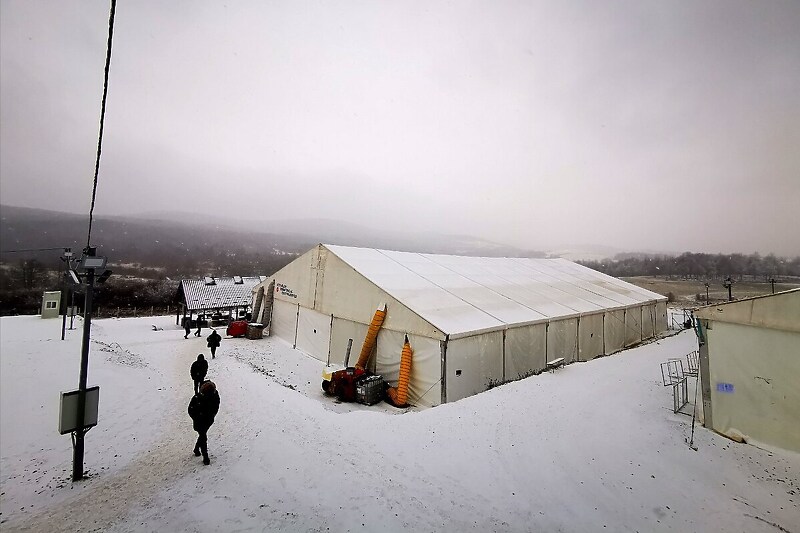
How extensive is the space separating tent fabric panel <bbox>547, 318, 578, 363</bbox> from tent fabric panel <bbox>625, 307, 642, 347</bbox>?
665 cm

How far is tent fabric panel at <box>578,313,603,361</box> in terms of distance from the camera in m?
15.8

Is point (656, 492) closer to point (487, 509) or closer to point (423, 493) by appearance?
point (487, 509)

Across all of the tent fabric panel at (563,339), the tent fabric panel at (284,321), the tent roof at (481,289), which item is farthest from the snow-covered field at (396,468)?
the tent fabric panel at (284,321)

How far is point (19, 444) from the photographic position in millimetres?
6617

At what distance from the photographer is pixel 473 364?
11.2m

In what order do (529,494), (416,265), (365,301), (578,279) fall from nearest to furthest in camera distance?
(529,494)
(365,301)
(416,265)
(578,279)

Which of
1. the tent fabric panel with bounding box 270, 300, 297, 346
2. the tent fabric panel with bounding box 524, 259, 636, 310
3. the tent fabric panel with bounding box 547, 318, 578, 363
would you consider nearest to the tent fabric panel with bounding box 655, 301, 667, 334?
the tent fabric panel with bounding box 524, 259, 636, 310

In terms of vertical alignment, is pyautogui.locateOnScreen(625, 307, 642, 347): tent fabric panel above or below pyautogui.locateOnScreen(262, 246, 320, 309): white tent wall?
below

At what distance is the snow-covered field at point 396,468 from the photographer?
4.38m

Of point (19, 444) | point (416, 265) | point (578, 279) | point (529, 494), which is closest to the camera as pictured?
point (529, 494)

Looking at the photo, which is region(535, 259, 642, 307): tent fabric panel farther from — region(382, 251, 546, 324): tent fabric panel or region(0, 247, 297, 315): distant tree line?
region(0, 247, 297, 315): distant tree line

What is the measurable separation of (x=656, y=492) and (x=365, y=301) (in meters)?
10.7

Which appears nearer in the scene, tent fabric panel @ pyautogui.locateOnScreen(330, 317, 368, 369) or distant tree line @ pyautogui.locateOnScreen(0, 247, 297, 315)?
tent fabric panel @ pyautogui.locateOnScreen(330, 317, 368, 369)

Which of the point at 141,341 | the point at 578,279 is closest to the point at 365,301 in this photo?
the point at 141,341
